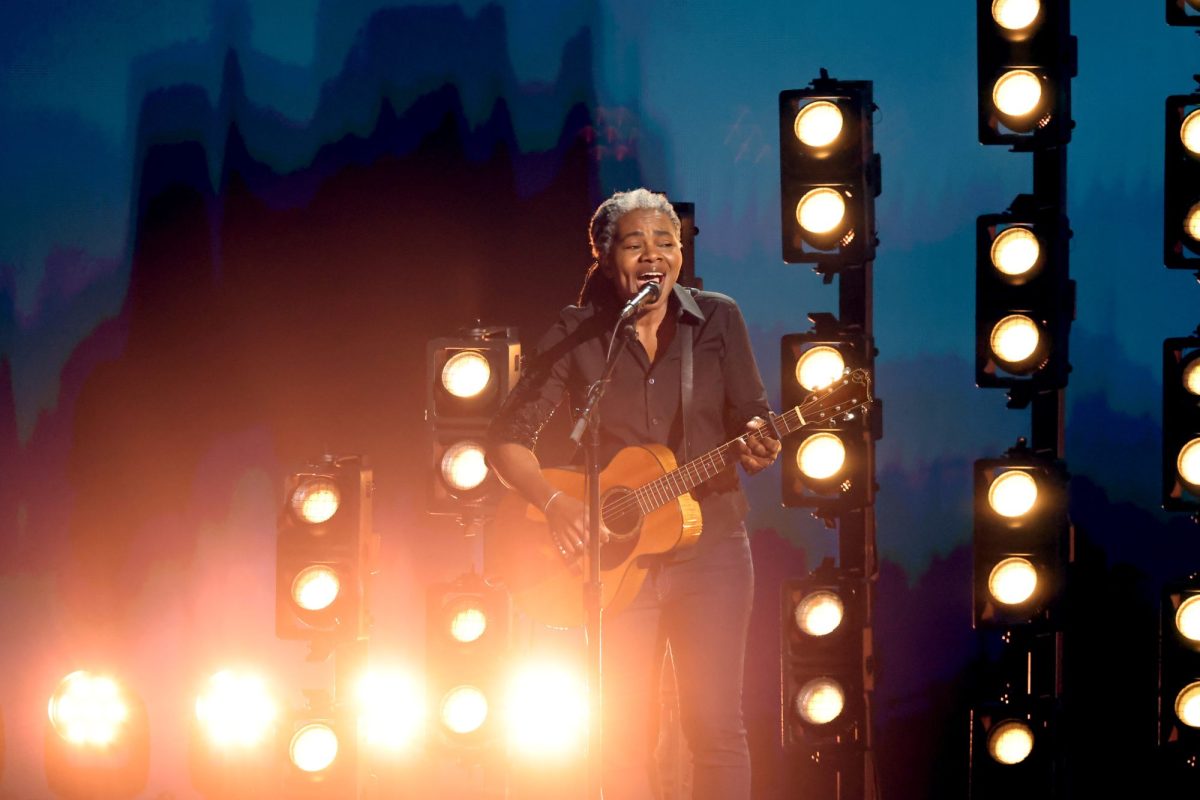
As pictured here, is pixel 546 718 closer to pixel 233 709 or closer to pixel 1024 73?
pixel 233 709

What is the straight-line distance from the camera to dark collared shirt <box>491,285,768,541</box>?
3.37 meters

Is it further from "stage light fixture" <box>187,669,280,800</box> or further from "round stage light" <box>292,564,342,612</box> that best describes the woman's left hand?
"stage light fixture" <box>187,669,280,800</box>

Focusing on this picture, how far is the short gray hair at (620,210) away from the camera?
11.1 ft

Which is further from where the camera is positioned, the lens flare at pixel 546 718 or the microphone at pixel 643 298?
the lens flare at pixel 546 718

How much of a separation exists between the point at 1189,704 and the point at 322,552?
2659 mm

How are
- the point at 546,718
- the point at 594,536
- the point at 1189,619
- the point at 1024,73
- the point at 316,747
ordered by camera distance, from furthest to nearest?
1. the point at 546,718
2. the point at 316,747
3. the point at 1189,619
4. the point at 1024,73
5. the point at 594,536

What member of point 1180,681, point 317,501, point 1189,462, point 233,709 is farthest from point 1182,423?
point 233,709

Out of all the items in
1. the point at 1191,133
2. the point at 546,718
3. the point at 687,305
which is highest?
the point at 1191,133

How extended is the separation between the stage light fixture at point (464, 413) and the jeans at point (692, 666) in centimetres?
90

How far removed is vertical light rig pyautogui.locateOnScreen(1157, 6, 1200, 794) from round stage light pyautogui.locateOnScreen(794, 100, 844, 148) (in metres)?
0.97

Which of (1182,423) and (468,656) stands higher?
(1182,423)

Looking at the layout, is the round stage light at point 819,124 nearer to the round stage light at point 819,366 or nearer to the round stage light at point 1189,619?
the round stage light at point 819,366

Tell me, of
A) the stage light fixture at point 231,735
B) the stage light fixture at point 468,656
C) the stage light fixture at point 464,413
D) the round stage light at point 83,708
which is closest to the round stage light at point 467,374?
the stage light fixture at point 464,413

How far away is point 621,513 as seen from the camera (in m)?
3.37
